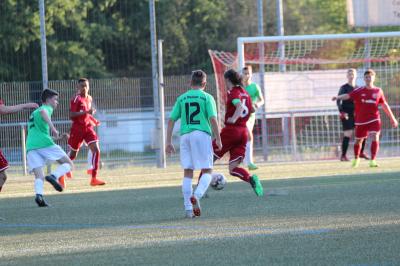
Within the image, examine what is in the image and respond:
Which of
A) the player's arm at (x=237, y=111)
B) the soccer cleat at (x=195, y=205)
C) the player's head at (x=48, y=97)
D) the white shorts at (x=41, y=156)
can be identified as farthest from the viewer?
the white shorts at (x=41, y=156)

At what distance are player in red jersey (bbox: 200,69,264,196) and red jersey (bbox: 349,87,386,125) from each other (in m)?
6.23

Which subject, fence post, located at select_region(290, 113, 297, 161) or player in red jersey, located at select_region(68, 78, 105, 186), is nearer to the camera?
player in red jersey, located at select_region(68, 78, 105, 186)

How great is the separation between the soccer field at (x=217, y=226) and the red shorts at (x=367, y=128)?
9.08 ft

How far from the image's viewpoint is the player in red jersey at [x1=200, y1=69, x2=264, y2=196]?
12828 mm

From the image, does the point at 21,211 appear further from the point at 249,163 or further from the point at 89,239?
the point at 249,163

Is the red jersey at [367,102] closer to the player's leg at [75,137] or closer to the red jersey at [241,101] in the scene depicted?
the player's leg at [75,137]

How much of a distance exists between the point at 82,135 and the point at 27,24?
21.4 m

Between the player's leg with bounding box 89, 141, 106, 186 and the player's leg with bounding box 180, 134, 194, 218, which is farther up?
the player's leg with bounding box 180, 134, 194, 218

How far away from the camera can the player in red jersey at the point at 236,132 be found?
12828mm

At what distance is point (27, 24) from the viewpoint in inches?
1500

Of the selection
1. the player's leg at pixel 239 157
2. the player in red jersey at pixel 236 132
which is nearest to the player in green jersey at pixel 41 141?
the player in red jersey at pixel 236 132

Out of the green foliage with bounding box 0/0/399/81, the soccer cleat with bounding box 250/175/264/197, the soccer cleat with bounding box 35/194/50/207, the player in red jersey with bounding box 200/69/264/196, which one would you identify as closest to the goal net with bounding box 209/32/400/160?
the player in red jersey with bounding box 200/69/264/196

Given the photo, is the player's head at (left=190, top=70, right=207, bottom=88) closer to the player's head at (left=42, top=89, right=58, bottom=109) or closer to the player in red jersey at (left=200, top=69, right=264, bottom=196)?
the player in red jersey at (left=200, top=69, right=264, bottom=196)

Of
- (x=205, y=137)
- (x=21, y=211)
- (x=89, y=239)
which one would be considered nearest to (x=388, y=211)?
(x=205, y=137)
